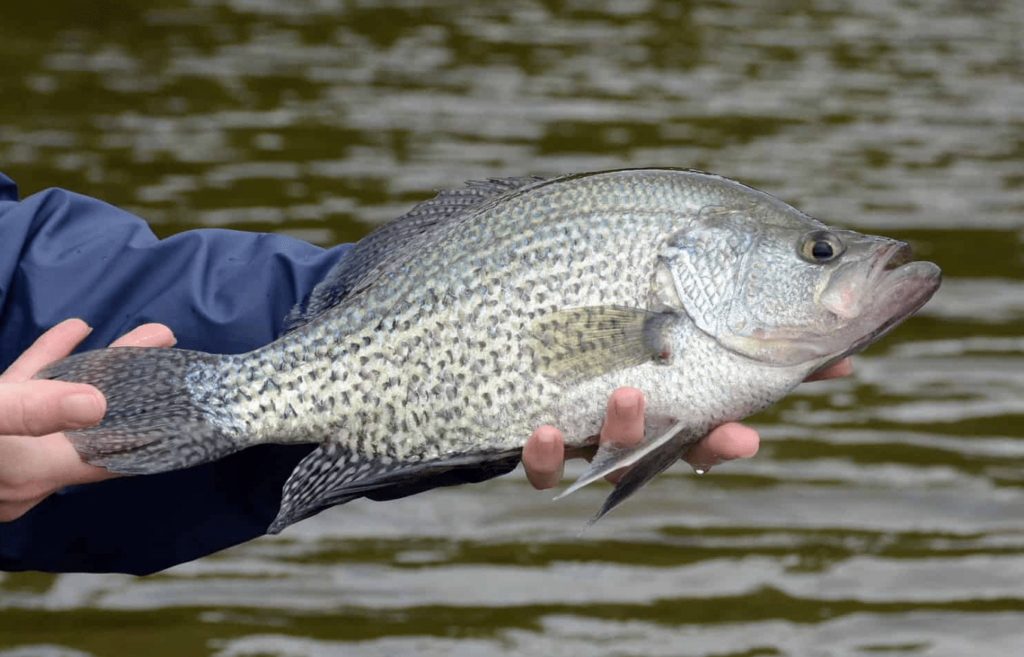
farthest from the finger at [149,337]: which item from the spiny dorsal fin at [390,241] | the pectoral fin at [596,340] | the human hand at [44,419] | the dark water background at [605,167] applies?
the dark water background at [605,167]

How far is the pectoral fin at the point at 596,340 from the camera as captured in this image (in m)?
3.81

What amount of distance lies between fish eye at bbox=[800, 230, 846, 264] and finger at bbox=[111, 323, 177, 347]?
5.96ft

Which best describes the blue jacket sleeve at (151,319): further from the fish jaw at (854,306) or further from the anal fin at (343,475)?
the fish jaw at (854,306)

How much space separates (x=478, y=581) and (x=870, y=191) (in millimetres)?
7785

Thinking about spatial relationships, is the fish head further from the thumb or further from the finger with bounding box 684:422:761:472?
the thumb

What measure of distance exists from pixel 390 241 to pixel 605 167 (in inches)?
402

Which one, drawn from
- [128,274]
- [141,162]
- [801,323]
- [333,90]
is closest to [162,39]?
[333,90]

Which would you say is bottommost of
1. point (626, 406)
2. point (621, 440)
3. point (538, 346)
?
point (621, 440)

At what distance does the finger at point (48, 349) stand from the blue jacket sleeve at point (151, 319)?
10.9 inches

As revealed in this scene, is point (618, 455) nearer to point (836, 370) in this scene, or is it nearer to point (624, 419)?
point (624, 419)

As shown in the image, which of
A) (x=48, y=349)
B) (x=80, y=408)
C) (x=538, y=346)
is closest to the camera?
(x=80, y=408)

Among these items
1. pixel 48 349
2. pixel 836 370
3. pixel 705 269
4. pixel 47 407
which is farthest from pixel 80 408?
pixel 836 370

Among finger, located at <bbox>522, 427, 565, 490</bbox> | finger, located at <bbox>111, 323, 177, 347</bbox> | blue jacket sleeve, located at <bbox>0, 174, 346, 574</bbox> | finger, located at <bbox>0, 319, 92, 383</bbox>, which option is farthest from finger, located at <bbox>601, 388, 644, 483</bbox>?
finger, located at <bbox>0, 319, 92, 383</bbox>

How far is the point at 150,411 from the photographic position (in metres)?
3.90
